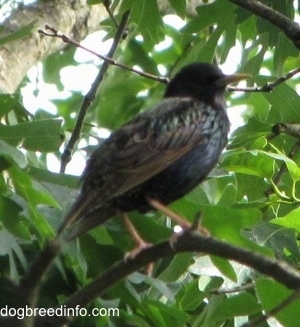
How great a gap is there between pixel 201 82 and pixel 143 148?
33.1 inches

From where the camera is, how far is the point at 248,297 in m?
4.51

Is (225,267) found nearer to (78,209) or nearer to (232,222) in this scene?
(232,222)

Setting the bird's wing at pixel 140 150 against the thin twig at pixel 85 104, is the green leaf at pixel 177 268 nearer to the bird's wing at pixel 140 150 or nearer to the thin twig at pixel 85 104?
the bird's wing at pixel 140 150

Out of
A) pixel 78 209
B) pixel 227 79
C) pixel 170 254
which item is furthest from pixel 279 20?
pixel 170 254

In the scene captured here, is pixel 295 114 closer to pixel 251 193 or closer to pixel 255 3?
pixel 251 193

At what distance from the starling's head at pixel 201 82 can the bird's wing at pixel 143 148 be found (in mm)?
267

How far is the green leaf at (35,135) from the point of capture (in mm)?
4727

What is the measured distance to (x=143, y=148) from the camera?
4.63m

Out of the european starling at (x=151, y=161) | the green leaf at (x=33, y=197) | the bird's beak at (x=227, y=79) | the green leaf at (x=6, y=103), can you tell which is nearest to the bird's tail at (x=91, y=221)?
the european starling at (x=151, y=161)

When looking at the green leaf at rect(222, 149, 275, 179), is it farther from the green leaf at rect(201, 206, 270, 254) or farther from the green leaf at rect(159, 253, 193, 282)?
the green leaf at rect(201, 206, 270, 254)

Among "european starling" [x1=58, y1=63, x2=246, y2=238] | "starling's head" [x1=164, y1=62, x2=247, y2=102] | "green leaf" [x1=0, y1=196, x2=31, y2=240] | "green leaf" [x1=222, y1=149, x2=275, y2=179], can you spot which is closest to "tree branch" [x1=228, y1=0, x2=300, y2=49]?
"starling's head" [x1=164, y1=62, x2=247, y2=102]

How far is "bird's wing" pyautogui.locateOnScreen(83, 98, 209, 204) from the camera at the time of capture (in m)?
4.41

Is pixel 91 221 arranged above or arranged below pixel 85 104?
below

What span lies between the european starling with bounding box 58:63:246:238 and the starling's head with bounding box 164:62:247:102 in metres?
0.18
